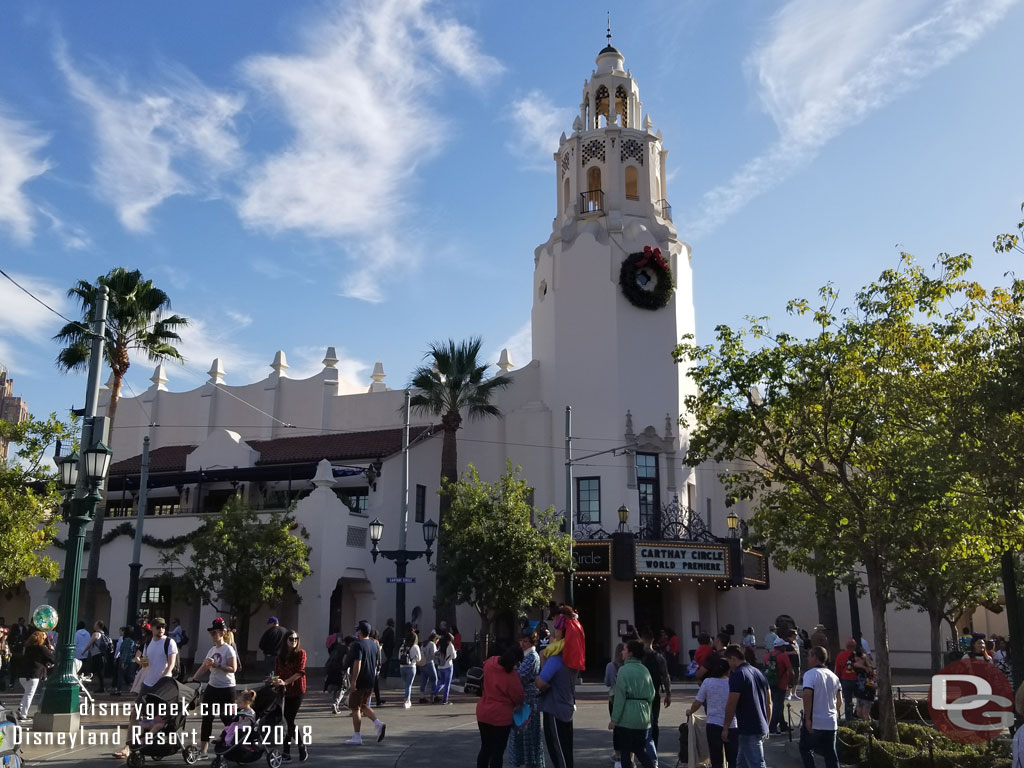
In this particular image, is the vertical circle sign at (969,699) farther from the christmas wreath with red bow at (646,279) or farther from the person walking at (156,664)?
the christmas wreath with red bow at (646,279)

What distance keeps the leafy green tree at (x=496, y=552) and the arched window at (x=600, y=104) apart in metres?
19.7

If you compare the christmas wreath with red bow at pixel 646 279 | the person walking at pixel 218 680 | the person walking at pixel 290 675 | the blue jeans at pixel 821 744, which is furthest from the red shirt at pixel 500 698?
the christmas wreath with red bow at pixel 646 279

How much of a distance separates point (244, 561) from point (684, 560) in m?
15.0

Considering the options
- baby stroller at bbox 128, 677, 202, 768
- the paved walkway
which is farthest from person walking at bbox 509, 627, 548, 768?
baby stroller at bbox 128, 677, 202, 768

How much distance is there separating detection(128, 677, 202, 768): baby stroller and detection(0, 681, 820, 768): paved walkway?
0.28m

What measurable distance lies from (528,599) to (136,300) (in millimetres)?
15280

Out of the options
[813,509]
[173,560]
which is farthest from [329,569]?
[813,509]

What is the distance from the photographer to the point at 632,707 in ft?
34.3

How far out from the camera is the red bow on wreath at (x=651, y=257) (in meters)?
36.1

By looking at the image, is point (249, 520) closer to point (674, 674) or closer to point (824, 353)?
point (674, 674)

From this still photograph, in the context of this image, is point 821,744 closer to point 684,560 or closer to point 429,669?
point 429,669

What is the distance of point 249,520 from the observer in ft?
94.3

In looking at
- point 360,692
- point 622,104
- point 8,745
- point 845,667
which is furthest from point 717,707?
point 622,104

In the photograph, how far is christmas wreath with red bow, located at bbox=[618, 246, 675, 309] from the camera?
36.0m
